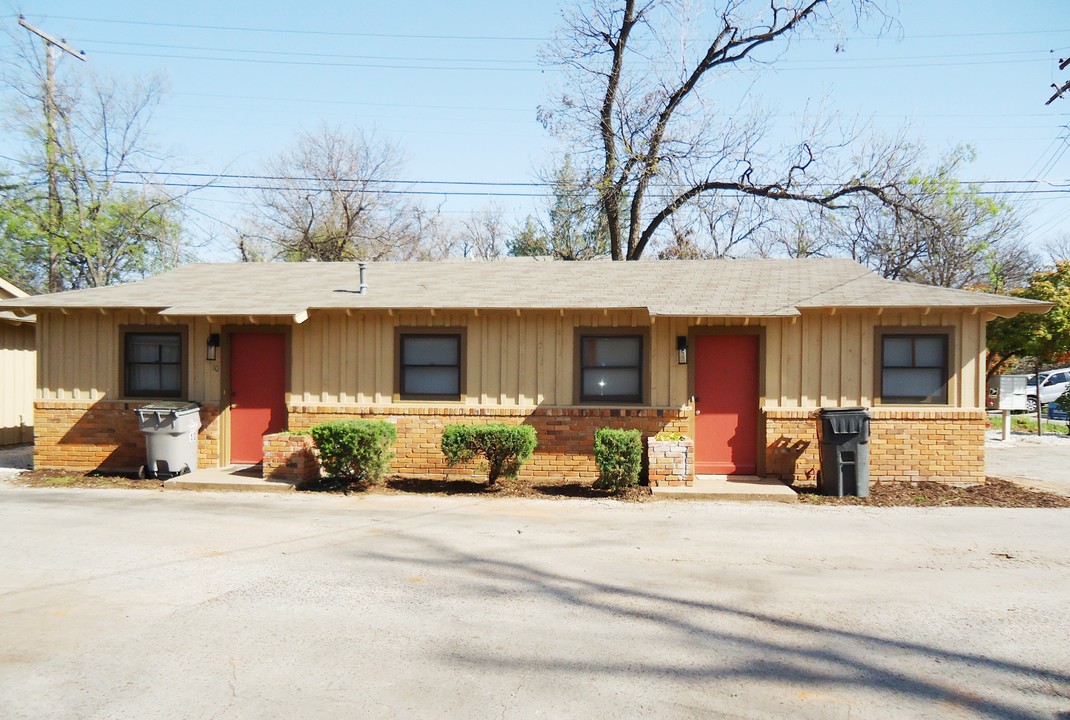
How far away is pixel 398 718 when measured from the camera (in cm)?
380

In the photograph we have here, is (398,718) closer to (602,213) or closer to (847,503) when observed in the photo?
(847,503)

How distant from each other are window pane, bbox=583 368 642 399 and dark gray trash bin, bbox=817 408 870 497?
2.79 metres

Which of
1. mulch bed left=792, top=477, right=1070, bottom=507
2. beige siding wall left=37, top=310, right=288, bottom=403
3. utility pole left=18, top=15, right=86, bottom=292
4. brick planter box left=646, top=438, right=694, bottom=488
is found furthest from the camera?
utility pole left=18, top=15, right=86, bottom=292

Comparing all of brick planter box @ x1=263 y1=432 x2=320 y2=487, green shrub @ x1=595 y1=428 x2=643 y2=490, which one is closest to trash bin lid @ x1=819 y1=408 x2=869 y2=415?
green shrub @ x1=595 y1=428 x2=643 y2=490

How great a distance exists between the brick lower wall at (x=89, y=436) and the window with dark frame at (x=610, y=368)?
247 inches

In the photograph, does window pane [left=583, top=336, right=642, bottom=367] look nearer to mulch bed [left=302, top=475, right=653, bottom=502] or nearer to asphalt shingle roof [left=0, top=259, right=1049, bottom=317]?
asphalt shingle roof [left=0, top=259, right=1049, bottom=317]

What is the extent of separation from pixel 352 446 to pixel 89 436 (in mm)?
5314

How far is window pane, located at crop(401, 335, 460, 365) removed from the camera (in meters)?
11.9

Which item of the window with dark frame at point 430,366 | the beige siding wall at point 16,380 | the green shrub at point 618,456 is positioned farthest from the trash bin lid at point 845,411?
the beige siding wall at point 16,380

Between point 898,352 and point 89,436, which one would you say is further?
point 89,436

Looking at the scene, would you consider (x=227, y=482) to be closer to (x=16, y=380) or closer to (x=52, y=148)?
(x=16, y=380)

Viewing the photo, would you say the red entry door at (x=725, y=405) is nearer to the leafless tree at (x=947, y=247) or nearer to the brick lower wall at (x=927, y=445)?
the brick lower wall at (x=927, y=445)

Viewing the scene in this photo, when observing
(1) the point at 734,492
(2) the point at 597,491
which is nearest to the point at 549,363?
(2) the point at 597,491

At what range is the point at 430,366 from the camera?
11906 mm
